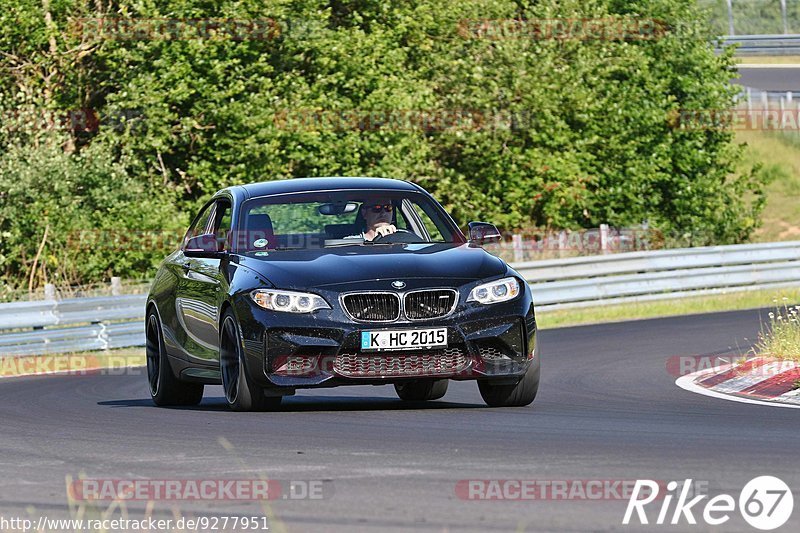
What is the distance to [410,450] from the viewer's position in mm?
8438

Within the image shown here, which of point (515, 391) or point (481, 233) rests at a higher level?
point (481, 233)

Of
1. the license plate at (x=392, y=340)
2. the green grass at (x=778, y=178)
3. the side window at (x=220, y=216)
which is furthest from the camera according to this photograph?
the green grass at (x=778, y=178)

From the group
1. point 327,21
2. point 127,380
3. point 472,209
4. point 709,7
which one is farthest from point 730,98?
point 127,380

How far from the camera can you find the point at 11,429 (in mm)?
10789

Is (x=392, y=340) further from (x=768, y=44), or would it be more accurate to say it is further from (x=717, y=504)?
(x=768, y=44)

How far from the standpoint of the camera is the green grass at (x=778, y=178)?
148 feet

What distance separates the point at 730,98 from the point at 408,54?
28.7 ft

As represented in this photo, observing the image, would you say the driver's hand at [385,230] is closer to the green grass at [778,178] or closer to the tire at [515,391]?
the tire at [515,391]

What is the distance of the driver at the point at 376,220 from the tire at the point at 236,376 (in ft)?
4.04

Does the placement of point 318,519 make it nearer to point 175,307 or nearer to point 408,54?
point 175,307

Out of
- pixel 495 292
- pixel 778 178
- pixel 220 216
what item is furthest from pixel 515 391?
pixel 778 178

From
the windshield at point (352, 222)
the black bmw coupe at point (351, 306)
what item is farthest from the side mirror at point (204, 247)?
the windshield at point (352, 222)

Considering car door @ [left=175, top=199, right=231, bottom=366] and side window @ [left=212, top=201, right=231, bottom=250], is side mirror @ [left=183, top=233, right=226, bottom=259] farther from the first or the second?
side window @ [left=212, top=201, right=231, bottom=250]

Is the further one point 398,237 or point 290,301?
point 398,237
